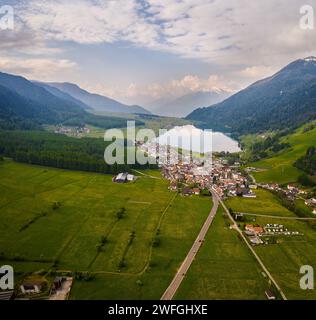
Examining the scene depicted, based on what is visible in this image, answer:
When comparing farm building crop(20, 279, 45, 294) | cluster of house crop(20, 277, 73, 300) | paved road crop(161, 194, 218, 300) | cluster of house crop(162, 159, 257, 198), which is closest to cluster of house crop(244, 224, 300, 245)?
paved road crop(161, 194, 218, 300)

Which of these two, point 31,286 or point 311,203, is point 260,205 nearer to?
point 311,203

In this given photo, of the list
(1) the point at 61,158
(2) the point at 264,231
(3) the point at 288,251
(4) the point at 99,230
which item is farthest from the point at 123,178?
(3) the point at 288,251

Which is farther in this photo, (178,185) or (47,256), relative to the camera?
(178,185)

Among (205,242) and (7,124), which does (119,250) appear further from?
(7,124)

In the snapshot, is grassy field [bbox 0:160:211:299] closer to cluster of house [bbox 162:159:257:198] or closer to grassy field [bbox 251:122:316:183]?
cluster of house [bbox 162:159:257:198]

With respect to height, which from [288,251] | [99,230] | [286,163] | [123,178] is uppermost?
[286,163]

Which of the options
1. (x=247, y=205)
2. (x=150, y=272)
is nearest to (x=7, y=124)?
(x=247, y=205)
